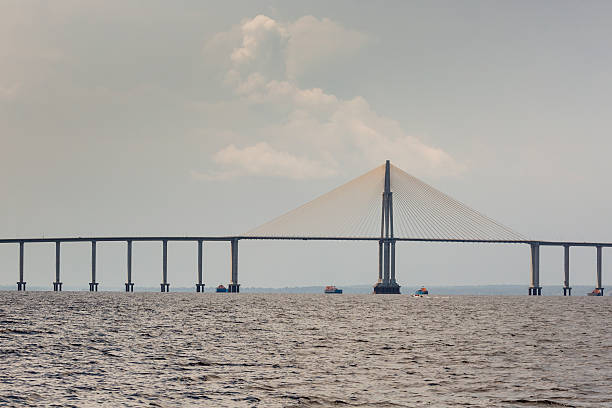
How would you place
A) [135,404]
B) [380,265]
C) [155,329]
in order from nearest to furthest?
[135,404]
[155,329]
[380,265]

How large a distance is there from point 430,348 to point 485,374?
1121 centimetres

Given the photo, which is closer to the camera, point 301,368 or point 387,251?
point 301,368

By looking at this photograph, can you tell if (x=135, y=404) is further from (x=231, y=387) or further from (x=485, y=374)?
(x=485, y=374)

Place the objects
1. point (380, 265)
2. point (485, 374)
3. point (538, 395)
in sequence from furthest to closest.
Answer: point (380, 265)
point (485, 374)
point (538, 395)

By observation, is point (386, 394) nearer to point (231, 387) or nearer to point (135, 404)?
point (231, 387)

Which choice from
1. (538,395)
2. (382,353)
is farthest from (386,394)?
(382,353)

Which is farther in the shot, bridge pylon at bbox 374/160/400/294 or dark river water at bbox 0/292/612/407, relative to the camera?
bridge pylon at bbox 374/160/400/294

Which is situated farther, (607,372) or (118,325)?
(118,325)

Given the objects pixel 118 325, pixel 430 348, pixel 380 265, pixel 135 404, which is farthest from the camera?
pixel 380 265

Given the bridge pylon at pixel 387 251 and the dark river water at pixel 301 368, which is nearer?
the dark river water at pixel 301 368

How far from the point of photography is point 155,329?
53844 millimetres

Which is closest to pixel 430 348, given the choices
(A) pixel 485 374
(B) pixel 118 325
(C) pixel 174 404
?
(A) pixel 485 374

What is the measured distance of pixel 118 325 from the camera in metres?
58.3

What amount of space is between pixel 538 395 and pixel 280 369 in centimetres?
1047
